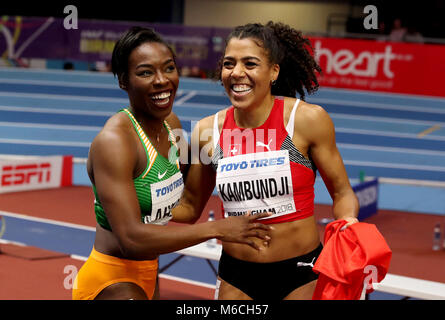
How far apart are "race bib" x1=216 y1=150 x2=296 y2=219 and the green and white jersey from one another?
26 centimetres

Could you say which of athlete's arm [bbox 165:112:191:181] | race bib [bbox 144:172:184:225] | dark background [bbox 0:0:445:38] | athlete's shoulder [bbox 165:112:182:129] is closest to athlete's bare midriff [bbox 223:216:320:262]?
race bib [bbox 144:172:184:225]

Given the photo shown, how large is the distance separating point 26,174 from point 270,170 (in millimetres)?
7131

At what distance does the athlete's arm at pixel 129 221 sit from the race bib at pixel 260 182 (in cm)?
35

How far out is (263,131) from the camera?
10.3 feet

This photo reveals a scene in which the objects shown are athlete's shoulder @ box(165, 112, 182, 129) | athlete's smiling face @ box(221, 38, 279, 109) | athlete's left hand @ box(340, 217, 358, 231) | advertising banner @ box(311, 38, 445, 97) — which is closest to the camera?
athlete's left hand @ box(340, 217, 358, 231)

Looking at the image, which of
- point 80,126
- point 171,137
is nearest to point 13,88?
point 80,126

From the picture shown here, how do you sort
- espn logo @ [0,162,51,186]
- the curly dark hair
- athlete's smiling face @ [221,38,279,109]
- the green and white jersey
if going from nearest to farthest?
the green and white jersey
athlete's smiling face @ [221,38,279,109]
the curly dark hair
espn logo @ [0,162,51,186]

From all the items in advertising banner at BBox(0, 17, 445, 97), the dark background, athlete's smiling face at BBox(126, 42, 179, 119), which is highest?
the dark background

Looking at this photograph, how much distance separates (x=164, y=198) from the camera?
2961 mm

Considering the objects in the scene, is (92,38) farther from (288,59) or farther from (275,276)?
(275,276)

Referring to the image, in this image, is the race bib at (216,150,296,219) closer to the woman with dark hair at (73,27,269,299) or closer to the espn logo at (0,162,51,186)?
the woman with dark hair at (73,27,269,299)

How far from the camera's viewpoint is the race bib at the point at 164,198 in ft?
9.57

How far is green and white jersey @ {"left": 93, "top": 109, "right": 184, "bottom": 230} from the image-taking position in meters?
2.88
